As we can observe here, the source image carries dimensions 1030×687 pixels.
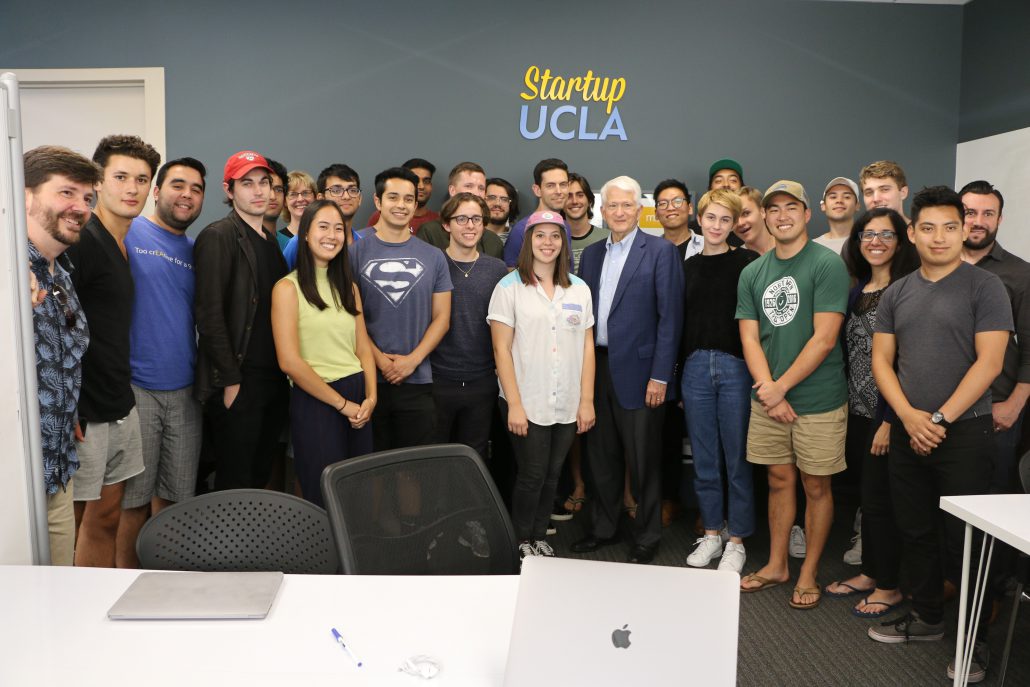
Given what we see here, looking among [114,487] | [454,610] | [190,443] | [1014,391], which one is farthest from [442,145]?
[454,610]

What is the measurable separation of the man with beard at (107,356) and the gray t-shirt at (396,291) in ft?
3.04

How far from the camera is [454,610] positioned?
1556mm

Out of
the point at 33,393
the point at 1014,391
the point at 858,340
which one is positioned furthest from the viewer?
the point at 858,340

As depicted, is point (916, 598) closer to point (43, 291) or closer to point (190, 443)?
point (190, 443)

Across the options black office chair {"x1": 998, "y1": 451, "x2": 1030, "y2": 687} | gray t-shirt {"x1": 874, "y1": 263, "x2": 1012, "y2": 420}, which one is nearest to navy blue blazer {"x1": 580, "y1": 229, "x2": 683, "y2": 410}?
gray t-shirt {"x1": 874, "y1": 263, "x2": 1012, "y2": 420}

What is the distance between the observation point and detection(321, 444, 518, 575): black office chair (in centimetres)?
180

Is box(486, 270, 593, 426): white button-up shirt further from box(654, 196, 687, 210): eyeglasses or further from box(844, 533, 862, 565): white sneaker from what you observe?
box(844, 533, 862, 565): white sneaker

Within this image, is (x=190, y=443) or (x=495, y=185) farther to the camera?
(x=495, y=185)

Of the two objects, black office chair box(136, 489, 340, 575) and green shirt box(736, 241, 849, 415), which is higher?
green shirt box(736, 241, 849, 415)

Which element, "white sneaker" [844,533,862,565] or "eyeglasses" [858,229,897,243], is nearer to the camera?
"eyeglasses" [858,229,897,243]

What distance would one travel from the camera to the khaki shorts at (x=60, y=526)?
7.00 feet

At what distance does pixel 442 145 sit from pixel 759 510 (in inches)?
122

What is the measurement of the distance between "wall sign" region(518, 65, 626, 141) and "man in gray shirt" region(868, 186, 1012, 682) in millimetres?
2906

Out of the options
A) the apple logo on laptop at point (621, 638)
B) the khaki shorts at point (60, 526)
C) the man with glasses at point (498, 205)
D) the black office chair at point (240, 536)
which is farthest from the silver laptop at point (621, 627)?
the man with glasses at point (498, 205)
